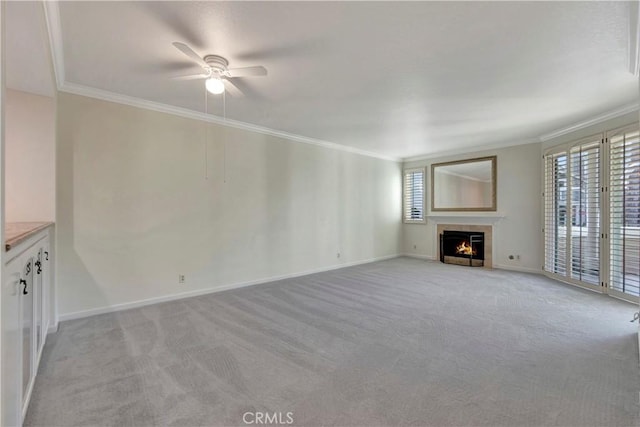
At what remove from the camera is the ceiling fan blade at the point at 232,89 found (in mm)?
3186

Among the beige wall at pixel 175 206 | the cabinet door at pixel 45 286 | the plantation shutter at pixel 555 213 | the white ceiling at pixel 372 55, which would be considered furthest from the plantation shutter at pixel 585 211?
the cabinet door at pixel 45 286

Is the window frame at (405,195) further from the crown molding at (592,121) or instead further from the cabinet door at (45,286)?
the cabinet door at (45,286)

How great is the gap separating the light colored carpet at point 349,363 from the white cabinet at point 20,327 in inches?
9.4

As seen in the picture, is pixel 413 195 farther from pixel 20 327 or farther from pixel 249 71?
pixel 20 327

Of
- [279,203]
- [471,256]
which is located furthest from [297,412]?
[471,256]

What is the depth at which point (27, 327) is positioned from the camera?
184 centimetres

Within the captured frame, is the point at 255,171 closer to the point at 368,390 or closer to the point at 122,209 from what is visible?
the point at 122,209

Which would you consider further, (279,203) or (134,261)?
(279,203)

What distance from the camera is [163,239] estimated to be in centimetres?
396

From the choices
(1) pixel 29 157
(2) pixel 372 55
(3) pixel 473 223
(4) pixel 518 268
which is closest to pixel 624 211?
(4) pixel 518 268

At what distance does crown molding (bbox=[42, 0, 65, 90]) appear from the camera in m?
2.08

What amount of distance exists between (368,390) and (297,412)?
52cm

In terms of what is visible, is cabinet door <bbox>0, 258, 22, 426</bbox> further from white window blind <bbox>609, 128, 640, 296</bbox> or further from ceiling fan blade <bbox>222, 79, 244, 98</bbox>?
white window blind <bbox>609, 128, 640, 296</bbox>

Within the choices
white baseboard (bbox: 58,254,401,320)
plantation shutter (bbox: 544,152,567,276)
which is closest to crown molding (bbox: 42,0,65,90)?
white baseboard (bbox: 58,254,401,320)
